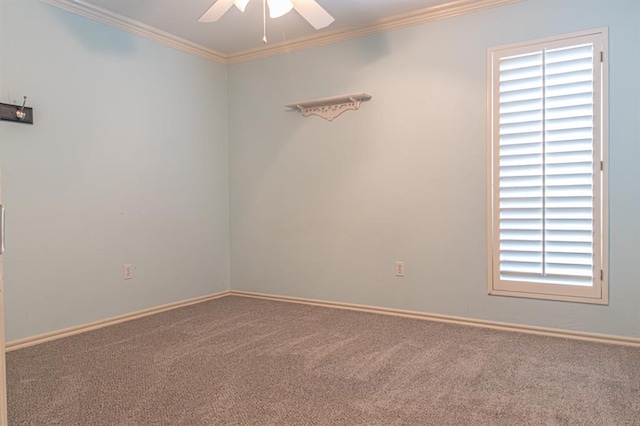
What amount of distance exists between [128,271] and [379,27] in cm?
296

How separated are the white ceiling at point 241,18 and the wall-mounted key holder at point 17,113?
0.92m

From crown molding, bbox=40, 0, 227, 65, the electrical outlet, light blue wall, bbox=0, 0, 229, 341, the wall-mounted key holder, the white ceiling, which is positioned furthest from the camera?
the electrical outlet

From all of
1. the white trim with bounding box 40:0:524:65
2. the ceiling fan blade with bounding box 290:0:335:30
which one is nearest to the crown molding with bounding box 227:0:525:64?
the white trim with bounding box 40:0:524:65

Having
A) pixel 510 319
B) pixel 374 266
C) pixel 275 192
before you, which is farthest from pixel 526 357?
pixel 275 192

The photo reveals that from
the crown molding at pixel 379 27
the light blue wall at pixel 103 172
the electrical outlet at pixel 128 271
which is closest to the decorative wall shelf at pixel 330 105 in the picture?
the crown molding at pixel 379 27

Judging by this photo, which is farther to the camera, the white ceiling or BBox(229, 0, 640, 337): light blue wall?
the white ceiling

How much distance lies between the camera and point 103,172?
3.51 metres

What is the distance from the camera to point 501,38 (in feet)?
10.7

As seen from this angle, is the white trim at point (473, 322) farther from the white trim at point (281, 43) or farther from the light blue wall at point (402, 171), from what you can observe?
the white trim at point (281, 43)

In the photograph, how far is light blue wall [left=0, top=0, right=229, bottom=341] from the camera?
3008 millimetres

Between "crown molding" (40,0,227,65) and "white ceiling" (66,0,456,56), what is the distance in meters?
0.03

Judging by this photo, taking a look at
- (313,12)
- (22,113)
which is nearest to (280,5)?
(313,12)

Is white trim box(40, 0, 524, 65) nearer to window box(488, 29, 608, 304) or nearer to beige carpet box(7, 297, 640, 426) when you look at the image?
window box(488, 29, 608, 304)

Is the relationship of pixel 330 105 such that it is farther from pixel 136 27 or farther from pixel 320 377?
pixel 320 377
